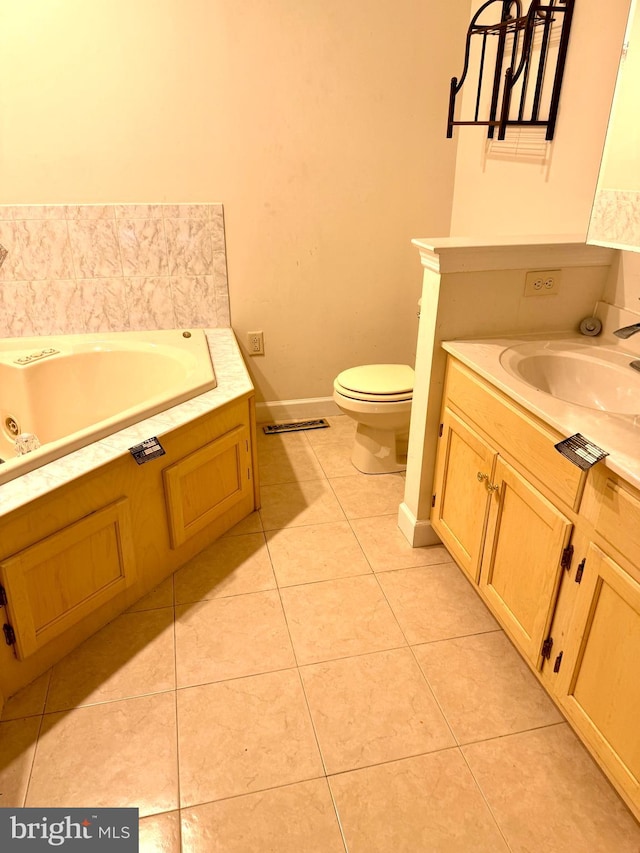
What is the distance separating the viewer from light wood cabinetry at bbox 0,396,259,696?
1.51 metres

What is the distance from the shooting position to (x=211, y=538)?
218cm

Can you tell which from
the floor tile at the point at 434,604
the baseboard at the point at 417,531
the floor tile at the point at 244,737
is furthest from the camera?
the baseboard at the point at 417,531

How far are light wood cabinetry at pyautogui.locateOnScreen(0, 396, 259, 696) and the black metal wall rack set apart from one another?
143 cm

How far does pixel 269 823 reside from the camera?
1.29m

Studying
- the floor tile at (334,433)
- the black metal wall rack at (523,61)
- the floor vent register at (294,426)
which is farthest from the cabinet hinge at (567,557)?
the floor vent register at (294,426)

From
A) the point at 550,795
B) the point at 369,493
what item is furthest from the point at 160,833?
the point at 369,493

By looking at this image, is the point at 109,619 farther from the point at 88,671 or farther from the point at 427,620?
the point at 427,620

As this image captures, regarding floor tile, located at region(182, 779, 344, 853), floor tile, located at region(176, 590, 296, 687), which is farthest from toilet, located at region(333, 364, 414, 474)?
floor tile, located at region(182, 779, 344, 853)

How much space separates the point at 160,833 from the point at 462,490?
1.17 meters

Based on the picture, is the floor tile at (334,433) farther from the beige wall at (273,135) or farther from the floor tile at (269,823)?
the floor tile at (269,823)

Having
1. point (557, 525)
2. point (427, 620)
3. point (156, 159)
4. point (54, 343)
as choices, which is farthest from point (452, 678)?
point (156, 159)

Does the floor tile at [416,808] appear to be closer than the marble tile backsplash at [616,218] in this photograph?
Yes

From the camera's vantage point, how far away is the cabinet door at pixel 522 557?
4.58 feet

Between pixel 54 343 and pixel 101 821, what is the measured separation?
5.96 ft
